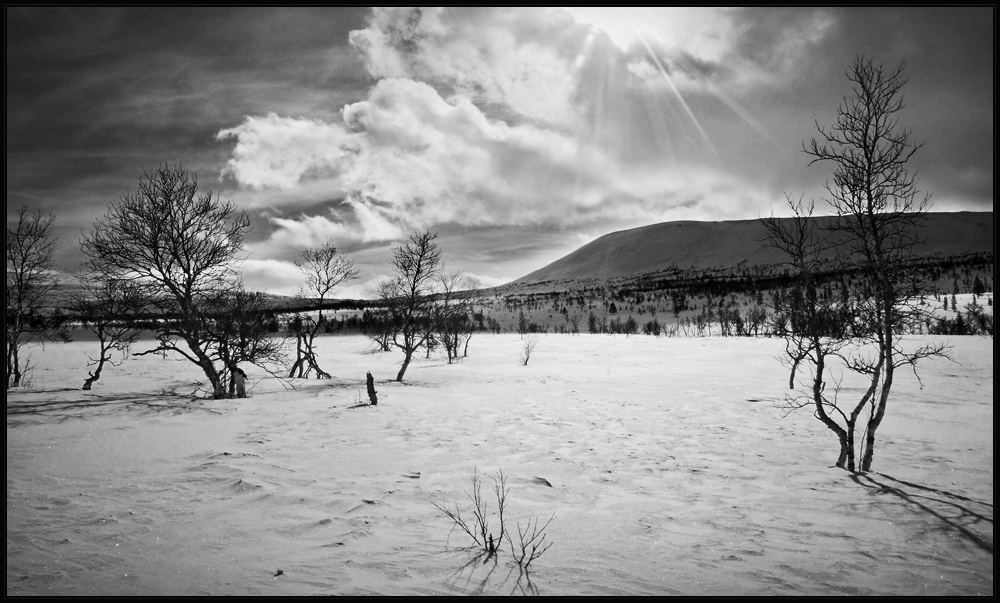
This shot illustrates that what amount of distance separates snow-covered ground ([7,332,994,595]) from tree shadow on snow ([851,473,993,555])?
47 millimetres

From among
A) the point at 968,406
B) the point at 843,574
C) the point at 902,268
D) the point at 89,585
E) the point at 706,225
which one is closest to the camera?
the point at 89,585

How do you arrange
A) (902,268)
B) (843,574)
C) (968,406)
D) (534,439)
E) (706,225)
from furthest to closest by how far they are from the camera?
(706,225) → (968,406) → (534,439) → (902,268) → (843,574)

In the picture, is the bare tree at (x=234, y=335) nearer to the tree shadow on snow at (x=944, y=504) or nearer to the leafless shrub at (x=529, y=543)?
the leafless shrub at (x=529, y=543)

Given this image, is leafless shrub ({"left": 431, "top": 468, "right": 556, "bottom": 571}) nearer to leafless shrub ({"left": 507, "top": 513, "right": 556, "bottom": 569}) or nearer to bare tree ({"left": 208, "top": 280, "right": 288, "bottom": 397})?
leafless shrub ({"left": 507, "top": 513, "right": 556, "bottom": 569})

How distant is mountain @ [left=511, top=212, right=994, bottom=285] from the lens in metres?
126

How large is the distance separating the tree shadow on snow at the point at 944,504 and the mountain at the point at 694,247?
123700mm

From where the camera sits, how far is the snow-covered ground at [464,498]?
411cm

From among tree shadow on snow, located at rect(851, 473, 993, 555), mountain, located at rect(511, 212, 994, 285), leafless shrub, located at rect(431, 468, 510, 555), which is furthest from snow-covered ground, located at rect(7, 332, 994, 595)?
mountain, located at rect(511, 212, 994, 285)

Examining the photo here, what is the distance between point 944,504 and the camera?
6094mm

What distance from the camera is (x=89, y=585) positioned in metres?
3.66

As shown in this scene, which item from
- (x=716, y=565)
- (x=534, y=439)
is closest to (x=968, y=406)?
(x=534, y=439)

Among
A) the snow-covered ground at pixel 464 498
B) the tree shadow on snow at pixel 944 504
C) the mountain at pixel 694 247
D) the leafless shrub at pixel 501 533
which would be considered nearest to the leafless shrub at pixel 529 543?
the leafless shrub at pixel 501 533

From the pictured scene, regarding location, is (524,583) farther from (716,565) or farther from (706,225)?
(706,225)

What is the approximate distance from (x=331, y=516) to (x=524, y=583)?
8.76 ft
